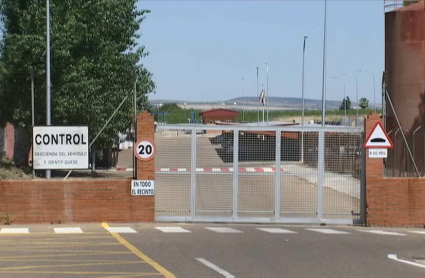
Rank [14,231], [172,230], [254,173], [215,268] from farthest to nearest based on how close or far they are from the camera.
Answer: [254,173], [172,230], [14,231], [215,268]

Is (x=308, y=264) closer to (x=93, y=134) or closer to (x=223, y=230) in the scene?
(x=223, y=230)

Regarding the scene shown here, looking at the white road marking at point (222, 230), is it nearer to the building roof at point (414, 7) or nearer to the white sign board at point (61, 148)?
the white sign board at point (61, 148)

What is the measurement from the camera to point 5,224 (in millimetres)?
19375

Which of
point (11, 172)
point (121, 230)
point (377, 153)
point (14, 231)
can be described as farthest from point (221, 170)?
point (11, 172)

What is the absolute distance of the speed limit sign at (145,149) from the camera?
20.0 metres

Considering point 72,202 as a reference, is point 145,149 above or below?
above

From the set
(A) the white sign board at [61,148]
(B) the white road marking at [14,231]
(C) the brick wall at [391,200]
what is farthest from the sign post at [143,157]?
(C) the brick wall at [391,200]

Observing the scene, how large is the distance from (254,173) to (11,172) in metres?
10.5

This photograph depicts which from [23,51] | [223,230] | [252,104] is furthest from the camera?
[252,104]

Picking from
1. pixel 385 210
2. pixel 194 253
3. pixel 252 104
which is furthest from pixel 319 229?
pixel 252 104

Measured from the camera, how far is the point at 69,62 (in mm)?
29812

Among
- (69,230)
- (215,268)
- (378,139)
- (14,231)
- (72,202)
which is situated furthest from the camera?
(378,139)

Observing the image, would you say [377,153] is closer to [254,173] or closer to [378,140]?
[378,140]

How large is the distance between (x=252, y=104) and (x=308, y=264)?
4421 inches
